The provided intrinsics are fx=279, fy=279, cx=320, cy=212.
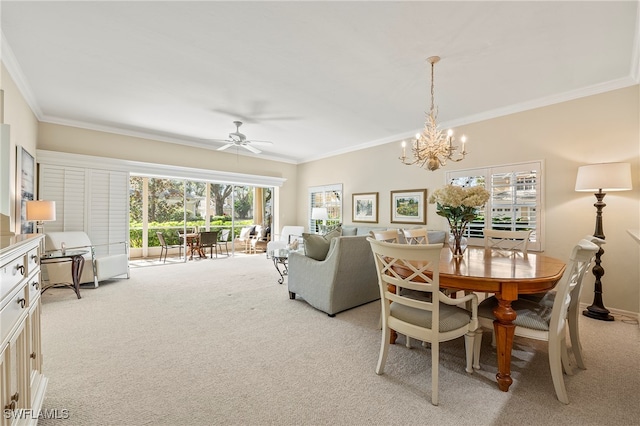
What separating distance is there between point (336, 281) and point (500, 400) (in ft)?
5.83

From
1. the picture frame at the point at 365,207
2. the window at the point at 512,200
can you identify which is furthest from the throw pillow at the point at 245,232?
the window at the point at 512,200

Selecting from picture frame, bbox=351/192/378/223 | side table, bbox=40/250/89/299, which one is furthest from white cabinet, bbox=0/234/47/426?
picture frame, bbox=351/192/378/223

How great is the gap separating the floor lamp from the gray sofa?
8.13 ft

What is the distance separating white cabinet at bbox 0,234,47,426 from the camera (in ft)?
3.68

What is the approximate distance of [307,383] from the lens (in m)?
1.97

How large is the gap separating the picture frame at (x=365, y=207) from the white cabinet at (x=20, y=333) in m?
5.23

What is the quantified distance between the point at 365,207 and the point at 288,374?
4.56 m

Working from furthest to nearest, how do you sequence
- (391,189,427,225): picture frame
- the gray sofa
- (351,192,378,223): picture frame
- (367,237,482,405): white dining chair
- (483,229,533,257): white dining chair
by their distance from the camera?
(351,192,378,223): picture frame < (391,189,427,225): picture frame < the gray sofa < (483,229,533,257): white dining chair < (367,237,482,405): white dining chair

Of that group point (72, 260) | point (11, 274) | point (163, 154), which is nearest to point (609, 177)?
point (11, 274)

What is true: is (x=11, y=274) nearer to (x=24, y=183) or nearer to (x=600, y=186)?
(x=24, y=183)

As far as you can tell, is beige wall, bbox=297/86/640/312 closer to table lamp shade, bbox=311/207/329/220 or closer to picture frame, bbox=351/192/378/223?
picture frame, bbox=351/192/378/223

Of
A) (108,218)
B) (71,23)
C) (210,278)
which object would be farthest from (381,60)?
(108,218)

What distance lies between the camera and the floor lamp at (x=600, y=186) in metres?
2.92

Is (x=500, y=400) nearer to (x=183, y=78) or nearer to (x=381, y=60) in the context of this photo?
(x=381, y=60)
